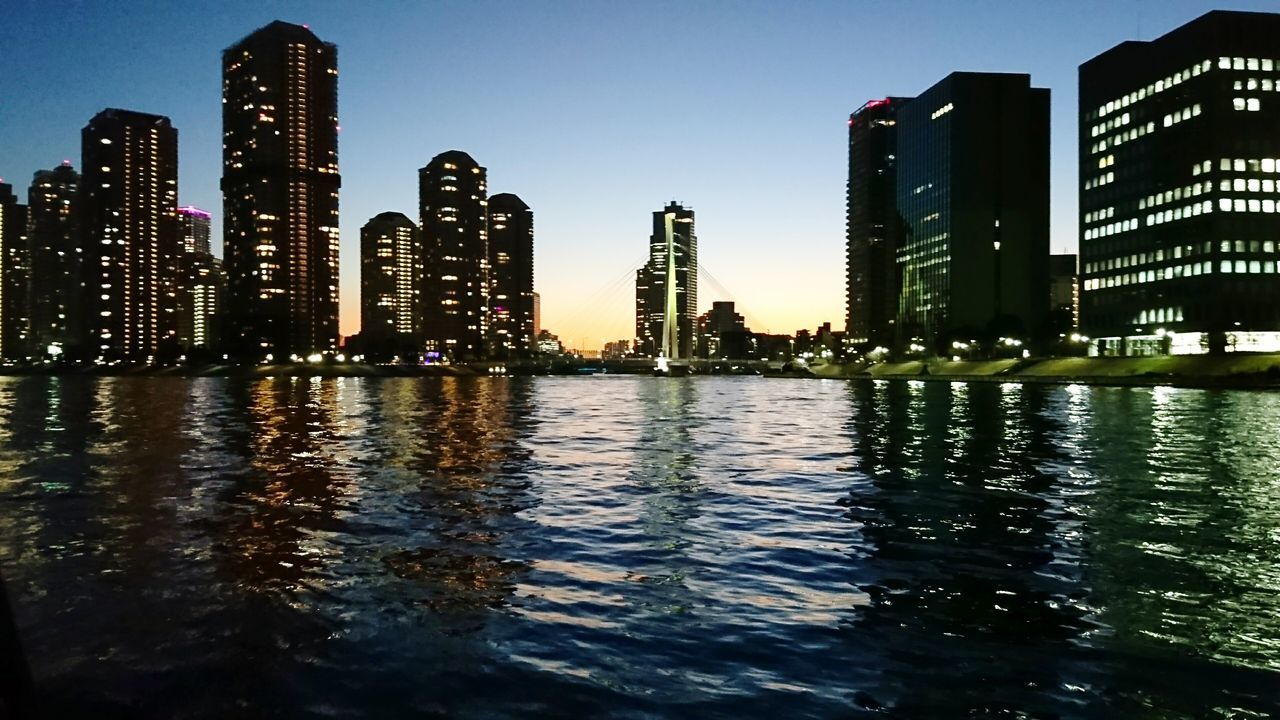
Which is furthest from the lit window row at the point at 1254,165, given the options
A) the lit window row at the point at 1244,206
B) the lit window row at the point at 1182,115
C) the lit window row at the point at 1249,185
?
the lit window row at the point at 1182,115

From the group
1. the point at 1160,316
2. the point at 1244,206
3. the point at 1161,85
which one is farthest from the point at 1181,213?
the point at 1161,85

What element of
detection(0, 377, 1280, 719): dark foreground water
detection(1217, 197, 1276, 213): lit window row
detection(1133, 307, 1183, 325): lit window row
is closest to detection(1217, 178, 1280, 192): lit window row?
detection(1217, 197, 1276, 213): lit window row

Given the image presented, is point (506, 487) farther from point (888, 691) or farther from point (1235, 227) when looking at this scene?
point (1235, 227)

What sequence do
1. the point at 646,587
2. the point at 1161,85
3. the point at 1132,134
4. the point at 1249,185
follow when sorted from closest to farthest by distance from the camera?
the point at 646,587, the point at 1249,185, the point at 1161,85, the point at 1132,134

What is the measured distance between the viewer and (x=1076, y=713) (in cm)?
1010

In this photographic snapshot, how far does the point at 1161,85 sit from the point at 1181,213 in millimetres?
28106

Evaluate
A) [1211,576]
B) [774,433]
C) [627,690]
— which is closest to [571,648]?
[627,690]

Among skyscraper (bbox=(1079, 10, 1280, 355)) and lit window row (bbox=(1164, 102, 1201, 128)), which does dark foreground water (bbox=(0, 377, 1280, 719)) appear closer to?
skyscraper (bbox=(1079, 10, 1280, 355))

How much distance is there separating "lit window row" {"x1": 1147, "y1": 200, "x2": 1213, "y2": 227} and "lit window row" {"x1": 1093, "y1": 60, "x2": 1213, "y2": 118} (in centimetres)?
2524

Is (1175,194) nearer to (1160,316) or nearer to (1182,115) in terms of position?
(1182,115)

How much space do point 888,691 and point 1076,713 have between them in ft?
6.78

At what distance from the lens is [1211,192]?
169m

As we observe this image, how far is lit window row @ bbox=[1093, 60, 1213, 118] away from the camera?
17225 centimetres

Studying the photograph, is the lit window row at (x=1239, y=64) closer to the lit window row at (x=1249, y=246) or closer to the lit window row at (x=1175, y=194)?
the lit window row at (x=1175, y=194)
